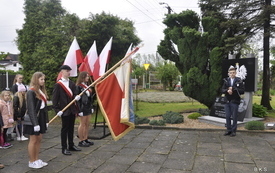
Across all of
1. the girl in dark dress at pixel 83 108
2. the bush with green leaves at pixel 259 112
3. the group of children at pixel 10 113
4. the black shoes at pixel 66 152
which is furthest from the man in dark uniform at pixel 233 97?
the group of children at pixel 10 113

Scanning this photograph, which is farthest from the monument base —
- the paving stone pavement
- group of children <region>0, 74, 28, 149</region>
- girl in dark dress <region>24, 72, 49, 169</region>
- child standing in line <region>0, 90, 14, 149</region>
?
child standing in line <region>0, 90, 14, 149</region>

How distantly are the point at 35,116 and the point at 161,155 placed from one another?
263 centimetres

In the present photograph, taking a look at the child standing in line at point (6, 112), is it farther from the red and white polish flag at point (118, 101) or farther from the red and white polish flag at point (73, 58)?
the red and white polish flag at point (118, 101)

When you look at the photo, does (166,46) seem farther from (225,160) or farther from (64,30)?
(225,160)

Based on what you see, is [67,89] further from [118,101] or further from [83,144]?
[83,144]

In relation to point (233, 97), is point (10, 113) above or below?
below

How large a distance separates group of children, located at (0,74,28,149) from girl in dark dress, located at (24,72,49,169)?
5.64 feet

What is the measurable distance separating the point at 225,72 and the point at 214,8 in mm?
3140

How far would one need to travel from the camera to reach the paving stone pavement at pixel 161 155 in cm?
411

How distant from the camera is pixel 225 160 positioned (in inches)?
175

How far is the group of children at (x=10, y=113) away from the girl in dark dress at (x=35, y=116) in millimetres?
1718

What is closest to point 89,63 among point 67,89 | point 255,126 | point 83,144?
point 67,89

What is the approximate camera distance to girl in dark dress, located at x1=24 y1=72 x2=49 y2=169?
157 inches

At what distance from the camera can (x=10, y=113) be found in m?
5.82
